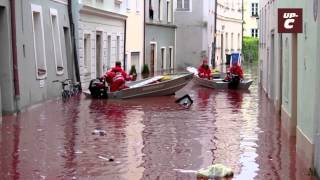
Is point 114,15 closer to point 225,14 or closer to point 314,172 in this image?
point 314,172

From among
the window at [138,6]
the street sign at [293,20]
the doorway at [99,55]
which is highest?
the window at [138,6]

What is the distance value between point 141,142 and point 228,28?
192ft

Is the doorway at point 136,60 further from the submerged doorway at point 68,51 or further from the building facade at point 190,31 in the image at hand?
the submerged doorway at point 68,51

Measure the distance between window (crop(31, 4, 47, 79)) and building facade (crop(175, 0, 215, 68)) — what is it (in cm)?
3180

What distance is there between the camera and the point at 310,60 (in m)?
11.1

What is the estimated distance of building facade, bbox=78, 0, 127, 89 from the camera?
29641 millimetres

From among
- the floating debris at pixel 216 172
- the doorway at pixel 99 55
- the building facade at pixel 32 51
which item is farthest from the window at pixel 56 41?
the floating debris at pixel 216 172

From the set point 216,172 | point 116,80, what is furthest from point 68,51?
point 216,172

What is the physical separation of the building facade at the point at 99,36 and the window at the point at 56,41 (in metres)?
3.28

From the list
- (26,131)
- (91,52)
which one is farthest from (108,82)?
(26,131)

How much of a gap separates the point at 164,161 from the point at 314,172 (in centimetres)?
256

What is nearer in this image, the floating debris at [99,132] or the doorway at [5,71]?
the floating debris at [99,132]

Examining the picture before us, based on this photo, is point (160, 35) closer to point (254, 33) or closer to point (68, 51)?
point (68, 51)

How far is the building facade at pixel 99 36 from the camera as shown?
29.6m
